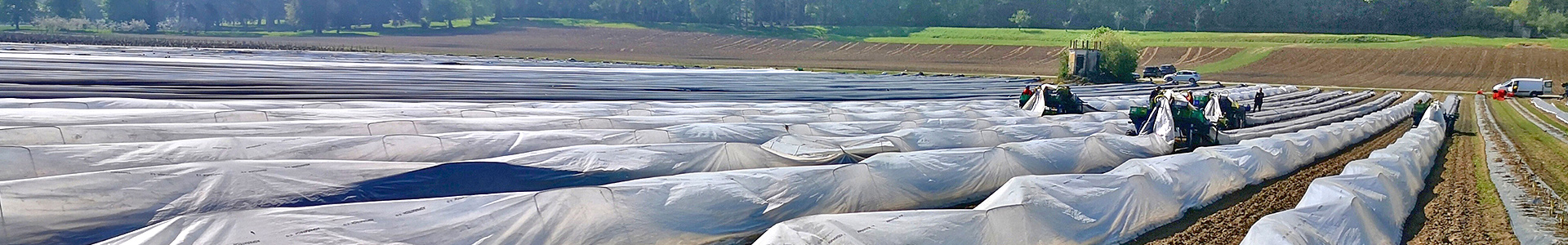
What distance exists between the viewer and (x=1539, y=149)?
2288cm

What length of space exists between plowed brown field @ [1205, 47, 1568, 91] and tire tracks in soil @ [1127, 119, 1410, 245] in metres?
47.7

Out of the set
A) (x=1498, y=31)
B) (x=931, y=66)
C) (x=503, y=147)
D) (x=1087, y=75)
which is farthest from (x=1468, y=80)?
(x=503, y=147)

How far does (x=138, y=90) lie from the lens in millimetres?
21562

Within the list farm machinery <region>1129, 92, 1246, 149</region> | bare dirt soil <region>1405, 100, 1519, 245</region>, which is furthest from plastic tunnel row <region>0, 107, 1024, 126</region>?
bare dirt soil <region>1405, 100, 1519, 245</region>

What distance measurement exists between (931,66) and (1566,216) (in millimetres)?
59534

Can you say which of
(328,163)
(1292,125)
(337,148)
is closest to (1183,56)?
(1292,125)

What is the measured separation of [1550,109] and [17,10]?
102 m

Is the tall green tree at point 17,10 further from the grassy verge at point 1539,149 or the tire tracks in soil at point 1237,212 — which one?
the tire tracks in soil at point 1237,212

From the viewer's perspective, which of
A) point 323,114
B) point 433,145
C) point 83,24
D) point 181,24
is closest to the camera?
point 433,145

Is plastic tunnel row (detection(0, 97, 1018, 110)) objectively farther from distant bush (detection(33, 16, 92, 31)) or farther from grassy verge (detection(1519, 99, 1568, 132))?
distant bush (detection(33, 16, 92, 31))

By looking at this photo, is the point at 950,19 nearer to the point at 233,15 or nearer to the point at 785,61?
the point at 785,61

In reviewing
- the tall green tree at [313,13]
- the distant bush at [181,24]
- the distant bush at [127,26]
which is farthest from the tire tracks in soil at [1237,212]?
the distant bush at [127,26]

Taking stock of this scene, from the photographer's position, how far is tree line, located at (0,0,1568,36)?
9400 centimetres

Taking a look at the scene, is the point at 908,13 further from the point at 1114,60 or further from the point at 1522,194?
the point at 1522,194
